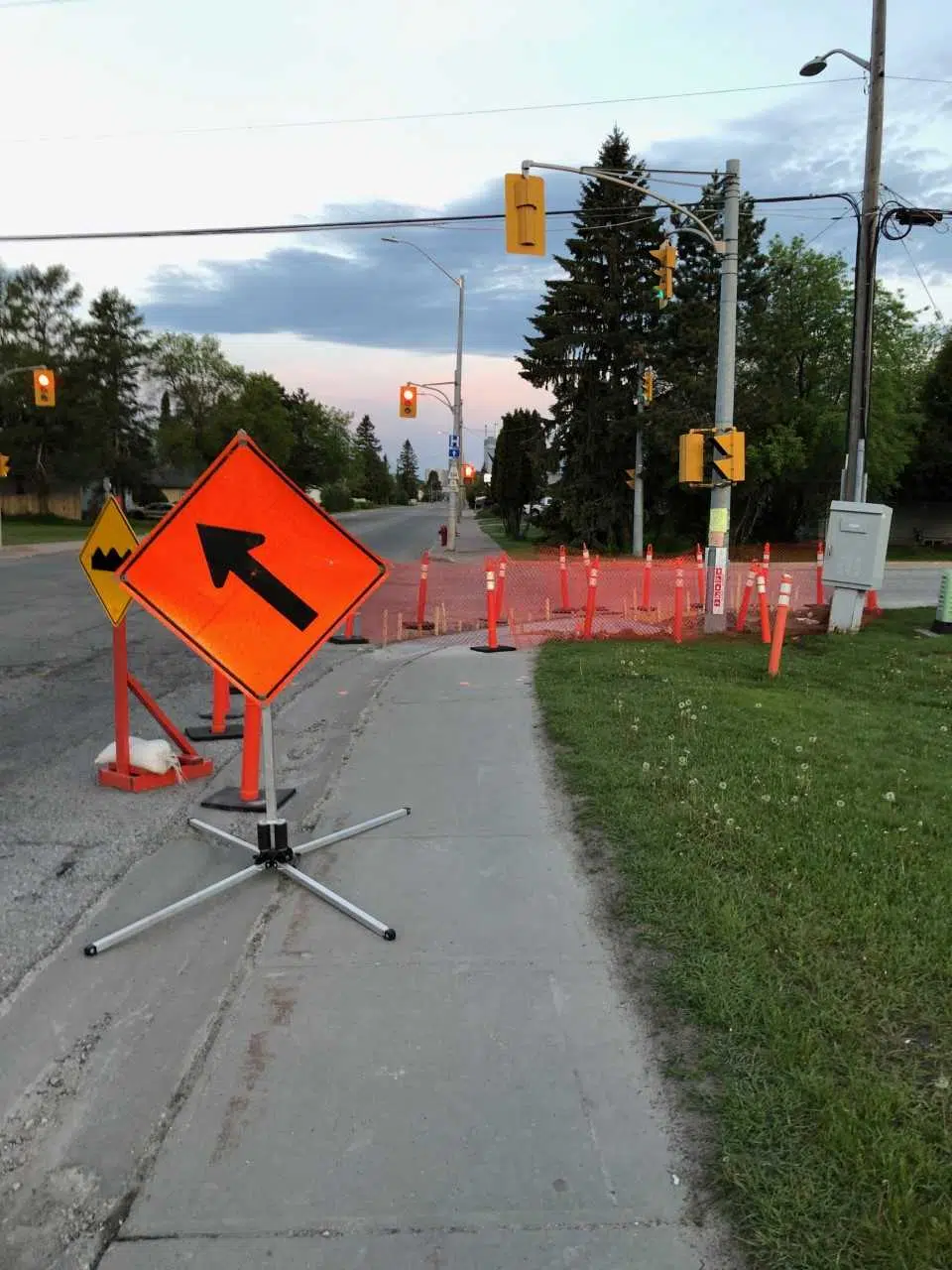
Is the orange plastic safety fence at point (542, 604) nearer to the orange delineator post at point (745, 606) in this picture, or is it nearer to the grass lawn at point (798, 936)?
the orange delineator post at point (745, 606)

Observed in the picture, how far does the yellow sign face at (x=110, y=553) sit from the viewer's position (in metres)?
5.77

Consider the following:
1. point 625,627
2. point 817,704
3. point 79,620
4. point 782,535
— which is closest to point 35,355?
point 782,535

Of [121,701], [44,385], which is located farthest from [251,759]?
[44,385]

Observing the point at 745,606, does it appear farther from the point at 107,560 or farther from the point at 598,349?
the point at 598,349

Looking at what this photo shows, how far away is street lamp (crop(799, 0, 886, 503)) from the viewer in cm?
1427

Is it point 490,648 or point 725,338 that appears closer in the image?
point 490,648

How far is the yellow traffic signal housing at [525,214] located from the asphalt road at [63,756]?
21.0 feet

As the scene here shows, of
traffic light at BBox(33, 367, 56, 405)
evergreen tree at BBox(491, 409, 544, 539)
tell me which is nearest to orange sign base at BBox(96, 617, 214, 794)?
traffic light at BBox(33, 367, 56, 405)

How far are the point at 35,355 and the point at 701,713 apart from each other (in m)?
60.3

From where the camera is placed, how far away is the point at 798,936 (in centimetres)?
362

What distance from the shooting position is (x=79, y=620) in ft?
47.3

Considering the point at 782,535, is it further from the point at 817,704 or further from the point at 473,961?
the point at 473,961

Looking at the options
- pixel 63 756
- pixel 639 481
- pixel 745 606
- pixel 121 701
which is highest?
pixel 639 481

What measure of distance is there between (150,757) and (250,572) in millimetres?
2135
